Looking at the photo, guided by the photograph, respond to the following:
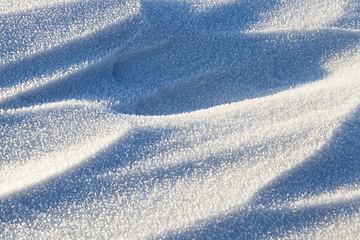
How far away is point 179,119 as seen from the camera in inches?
24.5

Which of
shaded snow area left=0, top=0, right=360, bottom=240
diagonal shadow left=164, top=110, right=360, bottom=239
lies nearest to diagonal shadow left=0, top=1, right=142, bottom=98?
shaded snow area left=0, top=0, right=360, bottom=240

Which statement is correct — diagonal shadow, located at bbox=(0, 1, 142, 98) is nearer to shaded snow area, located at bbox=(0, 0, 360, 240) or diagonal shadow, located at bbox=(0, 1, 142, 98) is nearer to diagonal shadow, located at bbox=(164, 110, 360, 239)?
shaded snow area, located at bbox=(0, 0, 360, 240)

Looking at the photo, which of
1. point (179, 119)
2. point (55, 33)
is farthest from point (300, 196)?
point (55, 33)

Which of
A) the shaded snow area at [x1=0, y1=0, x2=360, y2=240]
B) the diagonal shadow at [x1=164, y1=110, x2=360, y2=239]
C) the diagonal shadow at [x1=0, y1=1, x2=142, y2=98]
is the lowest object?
the diagonal shadow at [x1=164, y1=110, x2=360, y2=239]

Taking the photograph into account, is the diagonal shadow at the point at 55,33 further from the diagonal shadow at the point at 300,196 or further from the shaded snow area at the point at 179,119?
the diagonal shadow at the point at 300,196

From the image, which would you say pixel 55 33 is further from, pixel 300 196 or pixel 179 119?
pixel 300 196

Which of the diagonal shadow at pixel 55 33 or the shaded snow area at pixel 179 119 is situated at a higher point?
the diagonal shadow at pixel 55 33

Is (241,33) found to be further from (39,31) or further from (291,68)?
(39,31)

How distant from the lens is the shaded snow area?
0.55 metres

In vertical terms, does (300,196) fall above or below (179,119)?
below

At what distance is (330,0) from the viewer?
2.40 ft

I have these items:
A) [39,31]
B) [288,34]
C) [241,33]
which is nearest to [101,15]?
[39,31]

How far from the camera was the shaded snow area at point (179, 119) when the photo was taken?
1.79 ft

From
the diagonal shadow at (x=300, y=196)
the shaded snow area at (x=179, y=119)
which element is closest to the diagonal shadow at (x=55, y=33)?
the shaded snow area at (x=179, y=119)
